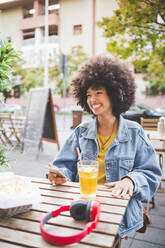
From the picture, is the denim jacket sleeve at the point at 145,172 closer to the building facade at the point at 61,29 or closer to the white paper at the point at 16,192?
the white paper at the point at 16,192

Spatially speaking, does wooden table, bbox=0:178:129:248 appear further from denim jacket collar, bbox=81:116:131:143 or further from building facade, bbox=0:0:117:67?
building facade, bbox=0:0:117:67

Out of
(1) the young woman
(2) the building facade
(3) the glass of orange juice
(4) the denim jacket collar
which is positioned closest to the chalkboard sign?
(1) the young woman

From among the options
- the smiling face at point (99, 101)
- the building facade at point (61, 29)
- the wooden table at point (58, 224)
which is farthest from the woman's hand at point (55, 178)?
the building facade at point (61, 29)

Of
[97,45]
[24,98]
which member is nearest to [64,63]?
[97,45]

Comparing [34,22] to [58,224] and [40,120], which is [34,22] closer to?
[40,120]

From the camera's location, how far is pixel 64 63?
29.4 ft

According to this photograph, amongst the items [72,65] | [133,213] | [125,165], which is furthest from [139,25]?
[72,65]

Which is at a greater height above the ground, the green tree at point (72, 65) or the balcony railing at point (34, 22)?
the balcony railing at point (34, 22)

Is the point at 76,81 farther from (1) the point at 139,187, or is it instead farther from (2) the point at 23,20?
(2) the point at 23,20

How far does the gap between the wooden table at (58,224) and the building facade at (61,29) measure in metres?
12.4

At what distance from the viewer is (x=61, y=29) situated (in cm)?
1961

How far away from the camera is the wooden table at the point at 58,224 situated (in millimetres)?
780

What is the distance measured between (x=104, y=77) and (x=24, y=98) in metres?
25.0

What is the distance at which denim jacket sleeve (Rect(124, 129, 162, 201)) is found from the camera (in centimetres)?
128
